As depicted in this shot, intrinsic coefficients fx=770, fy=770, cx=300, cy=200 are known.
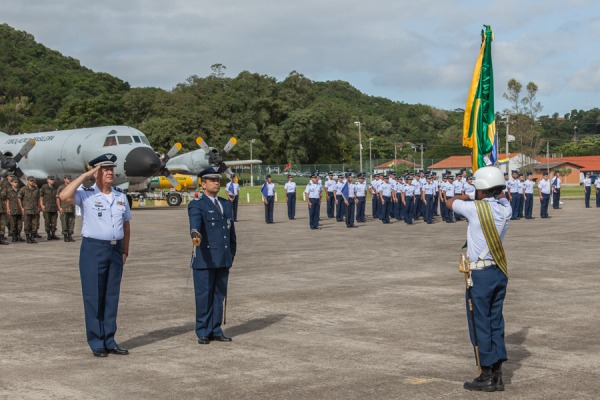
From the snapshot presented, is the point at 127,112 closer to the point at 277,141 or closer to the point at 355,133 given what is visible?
the point at 277,141

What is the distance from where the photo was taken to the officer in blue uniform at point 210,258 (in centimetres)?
824

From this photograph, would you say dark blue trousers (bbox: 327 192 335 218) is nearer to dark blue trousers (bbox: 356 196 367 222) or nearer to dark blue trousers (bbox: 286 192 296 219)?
dark blue trousers (bbox: 286 192 296 219)

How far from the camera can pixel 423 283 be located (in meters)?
12.3

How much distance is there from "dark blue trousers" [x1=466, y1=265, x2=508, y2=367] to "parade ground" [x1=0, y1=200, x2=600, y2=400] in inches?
14.8

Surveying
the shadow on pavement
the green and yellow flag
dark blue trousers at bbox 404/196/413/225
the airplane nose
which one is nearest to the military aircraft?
the airplane nose

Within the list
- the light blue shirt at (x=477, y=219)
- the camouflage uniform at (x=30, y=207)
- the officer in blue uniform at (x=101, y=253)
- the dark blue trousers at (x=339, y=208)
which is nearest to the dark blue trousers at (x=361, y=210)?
the dark blue trousers at (x=339, y=208)

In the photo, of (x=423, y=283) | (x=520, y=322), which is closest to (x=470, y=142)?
(x=423, y=283)

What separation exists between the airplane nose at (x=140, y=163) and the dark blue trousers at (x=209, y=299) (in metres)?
23.6

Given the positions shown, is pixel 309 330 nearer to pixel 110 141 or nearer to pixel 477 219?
pixel 477 219

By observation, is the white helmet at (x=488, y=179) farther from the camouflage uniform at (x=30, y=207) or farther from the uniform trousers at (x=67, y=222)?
the camouflage uniform at (x=30, y=207)

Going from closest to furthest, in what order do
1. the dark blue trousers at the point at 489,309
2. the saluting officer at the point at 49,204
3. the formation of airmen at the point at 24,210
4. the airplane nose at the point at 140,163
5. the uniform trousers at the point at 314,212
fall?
1. the dark blue trousers at the point at 489,309
2. the formation of airmen at the point at 24,210
3. the saluting officer at the point at 49,204
4. the uniform trousers at the point at 314,212
5. the airplane nose at the point at 140,163

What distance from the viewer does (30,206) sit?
21422mm

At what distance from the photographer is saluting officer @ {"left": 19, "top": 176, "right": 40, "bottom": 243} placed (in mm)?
Result: 21266

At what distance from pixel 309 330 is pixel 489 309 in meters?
2.89
